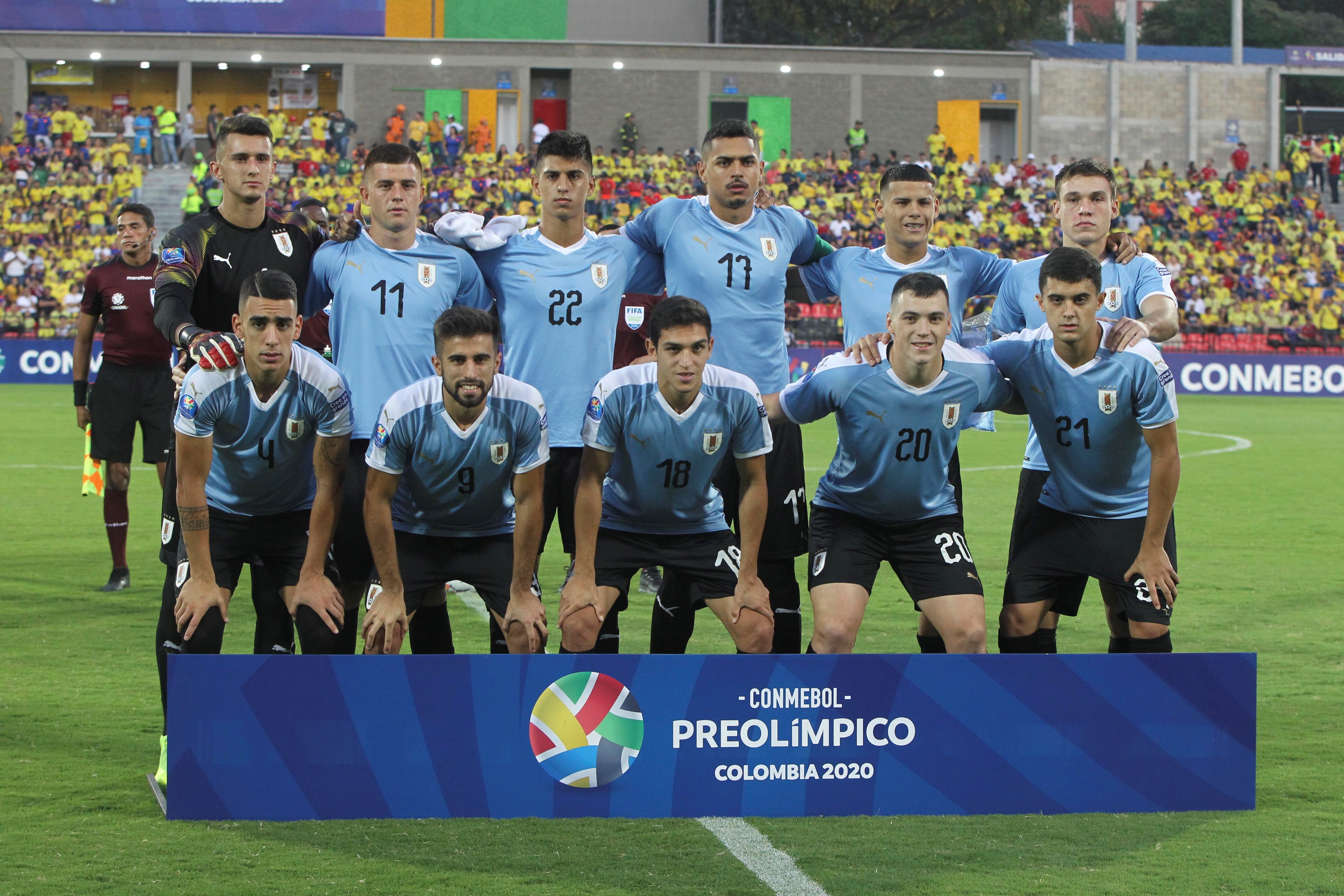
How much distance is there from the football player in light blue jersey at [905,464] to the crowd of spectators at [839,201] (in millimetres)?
22457

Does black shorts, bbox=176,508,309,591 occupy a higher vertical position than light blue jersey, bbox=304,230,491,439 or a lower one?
lower

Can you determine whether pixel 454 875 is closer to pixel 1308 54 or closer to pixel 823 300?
pixel 823 300

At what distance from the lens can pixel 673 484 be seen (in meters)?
5.57

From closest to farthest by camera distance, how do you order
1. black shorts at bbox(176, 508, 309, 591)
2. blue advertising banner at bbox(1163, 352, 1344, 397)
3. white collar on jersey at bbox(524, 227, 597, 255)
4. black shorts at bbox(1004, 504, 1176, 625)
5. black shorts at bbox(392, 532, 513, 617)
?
black shorts at bbox(176, 508, 309, 591), black shorts at bbox(392, 532, 513, 617), black shorts at bbox(1004, 504, 1176, 625), white collar on jersey at bbox(524, 227, 597, 255), blue advertising banner at bbox(1163, 352, 1344, 397)

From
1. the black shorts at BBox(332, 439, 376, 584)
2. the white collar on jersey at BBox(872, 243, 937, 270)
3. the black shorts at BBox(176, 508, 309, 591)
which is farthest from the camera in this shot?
the white collar on jersey at BBox(872, 243, 937, 270)

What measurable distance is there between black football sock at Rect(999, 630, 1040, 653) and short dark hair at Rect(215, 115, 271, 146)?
3519 millimetres

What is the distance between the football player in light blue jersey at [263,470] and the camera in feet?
16.5

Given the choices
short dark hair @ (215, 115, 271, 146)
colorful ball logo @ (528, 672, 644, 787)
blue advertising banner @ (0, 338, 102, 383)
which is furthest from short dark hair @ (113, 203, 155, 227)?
blue advertising banner @ (0, 338, 102, 383)

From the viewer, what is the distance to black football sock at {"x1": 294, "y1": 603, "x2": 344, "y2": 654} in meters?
5.10

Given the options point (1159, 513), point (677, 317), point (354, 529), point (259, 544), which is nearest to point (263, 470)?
point (259, 544)

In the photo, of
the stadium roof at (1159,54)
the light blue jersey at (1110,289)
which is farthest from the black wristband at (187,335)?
the stadium roof at (1159,54)

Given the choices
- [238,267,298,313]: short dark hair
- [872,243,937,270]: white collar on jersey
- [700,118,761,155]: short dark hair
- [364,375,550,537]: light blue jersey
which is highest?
[700,118,761,155]: short dark hair

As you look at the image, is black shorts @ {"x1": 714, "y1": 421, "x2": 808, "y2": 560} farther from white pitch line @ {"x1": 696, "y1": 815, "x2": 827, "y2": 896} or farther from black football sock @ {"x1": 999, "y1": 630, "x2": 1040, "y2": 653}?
white pitch line @ {"x1": 696, "y1": 815, "x2": 827, "y2": 896}

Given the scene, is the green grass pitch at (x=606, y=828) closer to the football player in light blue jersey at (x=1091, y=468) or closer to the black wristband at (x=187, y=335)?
the football player in light blue jersey at (x=1091, y=468)
